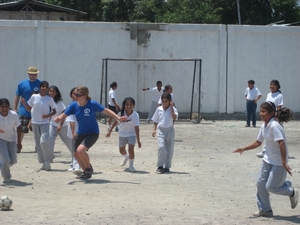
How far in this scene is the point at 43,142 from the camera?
11594 mm

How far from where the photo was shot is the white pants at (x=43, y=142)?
1160 cm

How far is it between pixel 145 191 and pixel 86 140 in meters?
1.47

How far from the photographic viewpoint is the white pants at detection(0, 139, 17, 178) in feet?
33.1

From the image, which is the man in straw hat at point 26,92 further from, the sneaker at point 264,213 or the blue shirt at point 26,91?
the sneaker at point 264,213

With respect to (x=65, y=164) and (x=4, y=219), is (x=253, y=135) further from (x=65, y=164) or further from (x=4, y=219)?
(x=4, y=219)

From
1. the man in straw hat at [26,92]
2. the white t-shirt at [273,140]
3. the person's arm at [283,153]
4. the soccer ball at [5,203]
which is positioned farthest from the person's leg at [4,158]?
the person's arm at [283,153]

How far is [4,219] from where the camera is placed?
25.5 ft

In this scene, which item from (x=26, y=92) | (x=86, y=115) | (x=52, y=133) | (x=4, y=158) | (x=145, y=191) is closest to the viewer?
(x=145, y=191)

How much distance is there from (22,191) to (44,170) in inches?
79.5

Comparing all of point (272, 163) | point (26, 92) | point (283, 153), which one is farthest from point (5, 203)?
point (26, 92)

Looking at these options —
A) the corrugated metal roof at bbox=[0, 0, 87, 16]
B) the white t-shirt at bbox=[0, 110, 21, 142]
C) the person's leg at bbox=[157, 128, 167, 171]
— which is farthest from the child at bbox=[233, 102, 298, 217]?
the corrugated metal roof at bbox=[0, 0, 87, 16]

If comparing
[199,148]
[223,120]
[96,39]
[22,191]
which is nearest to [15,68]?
[96,39]

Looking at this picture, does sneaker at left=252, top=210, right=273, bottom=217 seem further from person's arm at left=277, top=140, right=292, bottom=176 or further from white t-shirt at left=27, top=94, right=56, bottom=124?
white t-shirt at left=27, top=94, right=56, bottom=124

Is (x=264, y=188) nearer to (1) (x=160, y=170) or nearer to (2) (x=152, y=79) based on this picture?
(1) (x=160, y=170)
